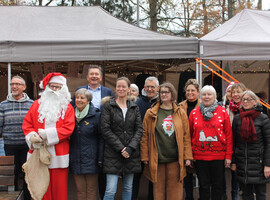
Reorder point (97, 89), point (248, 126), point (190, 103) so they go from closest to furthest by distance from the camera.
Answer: point (248, 126), point (97, 89), point (190, 103)

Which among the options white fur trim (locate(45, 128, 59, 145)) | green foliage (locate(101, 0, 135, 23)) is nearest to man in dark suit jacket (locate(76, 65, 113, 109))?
white fur trim (locate(45, 128, 59, 145))

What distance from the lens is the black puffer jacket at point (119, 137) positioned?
299cm

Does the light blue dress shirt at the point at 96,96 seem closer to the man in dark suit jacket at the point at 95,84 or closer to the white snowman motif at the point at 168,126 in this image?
the man in dark suit jacket at the point at 95,84

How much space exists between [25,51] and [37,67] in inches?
84.7

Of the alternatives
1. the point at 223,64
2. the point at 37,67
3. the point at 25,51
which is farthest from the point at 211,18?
the point at 25,51

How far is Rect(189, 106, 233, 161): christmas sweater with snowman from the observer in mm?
3209

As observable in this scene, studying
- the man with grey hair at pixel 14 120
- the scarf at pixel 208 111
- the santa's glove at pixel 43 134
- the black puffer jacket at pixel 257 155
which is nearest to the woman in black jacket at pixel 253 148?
the black puffer jacket at pixel 257 155

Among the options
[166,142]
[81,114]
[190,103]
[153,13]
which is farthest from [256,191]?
[153,13]

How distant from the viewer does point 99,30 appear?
509 cm

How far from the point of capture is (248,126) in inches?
118

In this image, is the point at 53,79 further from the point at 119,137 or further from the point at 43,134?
the point at 119,137

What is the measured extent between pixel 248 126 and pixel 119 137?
141cm

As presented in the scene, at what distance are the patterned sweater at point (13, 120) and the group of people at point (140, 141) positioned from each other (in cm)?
59

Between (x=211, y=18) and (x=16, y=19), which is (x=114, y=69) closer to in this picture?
(x=16, y=19)
